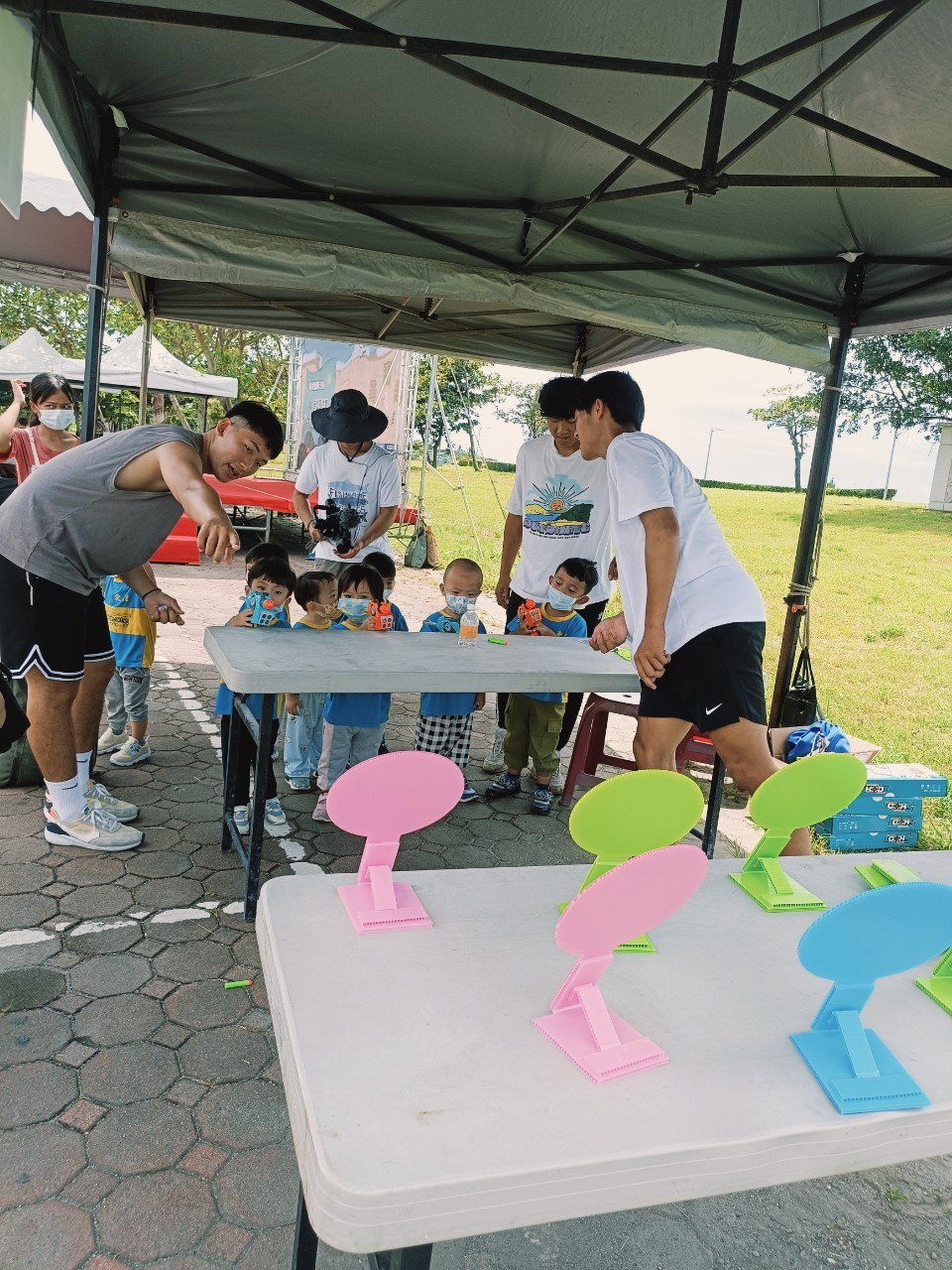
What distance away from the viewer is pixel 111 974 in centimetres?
238

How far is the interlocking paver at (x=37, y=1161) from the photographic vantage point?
1652 millimetres

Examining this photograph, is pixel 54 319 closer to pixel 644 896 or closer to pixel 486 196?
pixel 486 196

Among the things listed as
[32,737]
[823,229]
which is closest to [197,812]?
[32,737]

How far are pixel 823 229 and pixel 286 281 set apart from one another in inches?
101

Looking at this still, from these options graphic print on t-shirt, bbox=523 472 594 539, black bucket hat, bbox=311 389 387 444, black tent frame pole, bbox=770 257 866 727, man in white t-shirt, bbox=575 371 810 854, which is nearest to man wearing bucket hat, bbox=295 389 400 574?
black bucket hat, bbox=311 389 387 444

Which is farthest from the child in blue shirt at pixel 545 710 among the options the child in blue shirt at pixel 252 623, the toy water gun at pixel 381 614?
the child in blue shirt at pixel 252 623

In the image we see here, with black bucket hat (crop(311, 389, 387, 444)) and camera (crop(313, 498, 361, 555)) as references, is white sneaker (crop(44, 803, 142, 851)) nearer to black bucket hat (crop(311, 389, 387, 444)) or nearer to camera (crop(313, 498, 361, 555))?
camera (crop(313, 498, 361, 555))

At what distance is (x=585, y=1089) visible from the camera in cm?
95

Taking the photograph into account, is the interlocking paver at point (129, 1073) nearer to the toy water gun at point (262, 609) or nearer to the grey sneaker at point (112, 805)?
the grey sneaker at point (112, 805)

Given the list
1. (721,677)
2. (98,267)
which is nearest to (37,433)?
(98,267)

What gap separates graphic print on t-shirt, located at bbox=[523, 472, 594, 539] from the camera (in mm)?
4152

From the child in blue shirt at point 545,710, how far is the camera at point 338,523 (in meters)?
1.01

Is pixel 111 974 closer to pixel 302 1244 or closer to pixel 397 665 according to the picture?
pixel 397 665

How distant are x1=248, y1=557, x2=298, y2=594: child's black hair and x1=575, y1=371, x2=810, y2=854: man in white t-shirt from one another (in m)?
1.49
